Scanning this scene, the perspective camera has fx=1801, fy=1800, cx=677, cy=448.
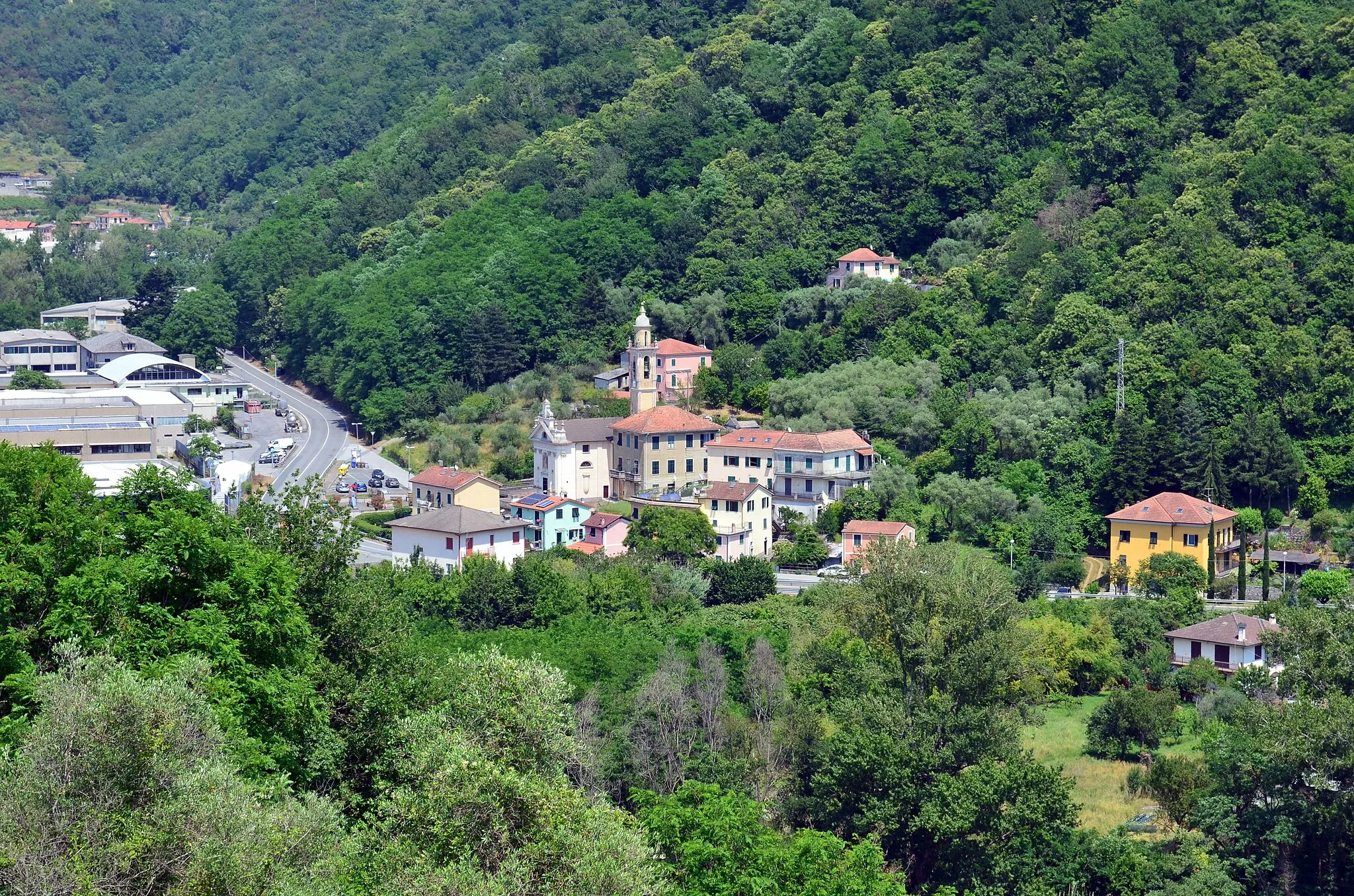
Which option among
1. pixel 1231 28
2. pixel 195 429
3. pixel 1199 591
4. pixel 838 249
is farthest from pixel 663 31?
pixel 1199 591

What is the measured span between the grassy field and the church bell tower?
24411mm

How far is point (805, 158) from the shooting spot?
77.4 metres

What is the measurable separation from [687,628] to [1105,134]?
33.7 m

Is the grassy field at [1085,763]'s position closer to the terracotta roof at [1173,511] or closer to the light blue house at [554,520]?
the terracotta roof at [1173,511]

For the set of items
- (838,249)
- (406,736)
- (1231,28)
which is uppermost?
(1231,28)

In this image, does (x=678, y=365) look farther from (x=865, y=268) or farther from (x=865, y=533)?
(x=865, y=533)

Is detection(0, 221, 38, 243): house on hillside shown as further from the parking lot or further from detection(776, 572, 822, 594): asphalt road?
detection(776, 572, 822, 594): asphalt road

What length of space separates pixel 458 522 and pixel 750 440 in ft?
36.0

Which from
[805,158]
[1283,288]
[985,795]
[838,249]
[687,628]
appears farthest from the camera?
[805,158]

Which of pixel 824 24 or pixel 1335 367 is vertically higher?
pixel 824 24

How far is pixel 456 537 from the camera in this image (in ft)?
163

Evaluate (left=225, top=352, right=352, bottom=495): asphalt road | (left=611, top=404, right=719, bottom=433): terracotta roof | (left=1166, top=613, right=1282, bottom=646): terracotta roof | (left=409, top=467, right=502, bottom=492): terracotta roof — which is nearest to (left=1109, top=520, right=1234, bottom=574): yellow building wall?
(left=1166, top=613, right=1282, bottom=646): terracotta roof

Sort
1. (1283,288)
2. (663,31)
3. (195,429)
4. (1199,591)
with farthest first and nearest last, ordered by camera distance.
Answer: (663,31)
(195,429)
(1283,288)
(1199,591)

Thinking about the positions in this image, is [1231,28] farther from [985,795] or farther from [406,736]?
[406,736]
